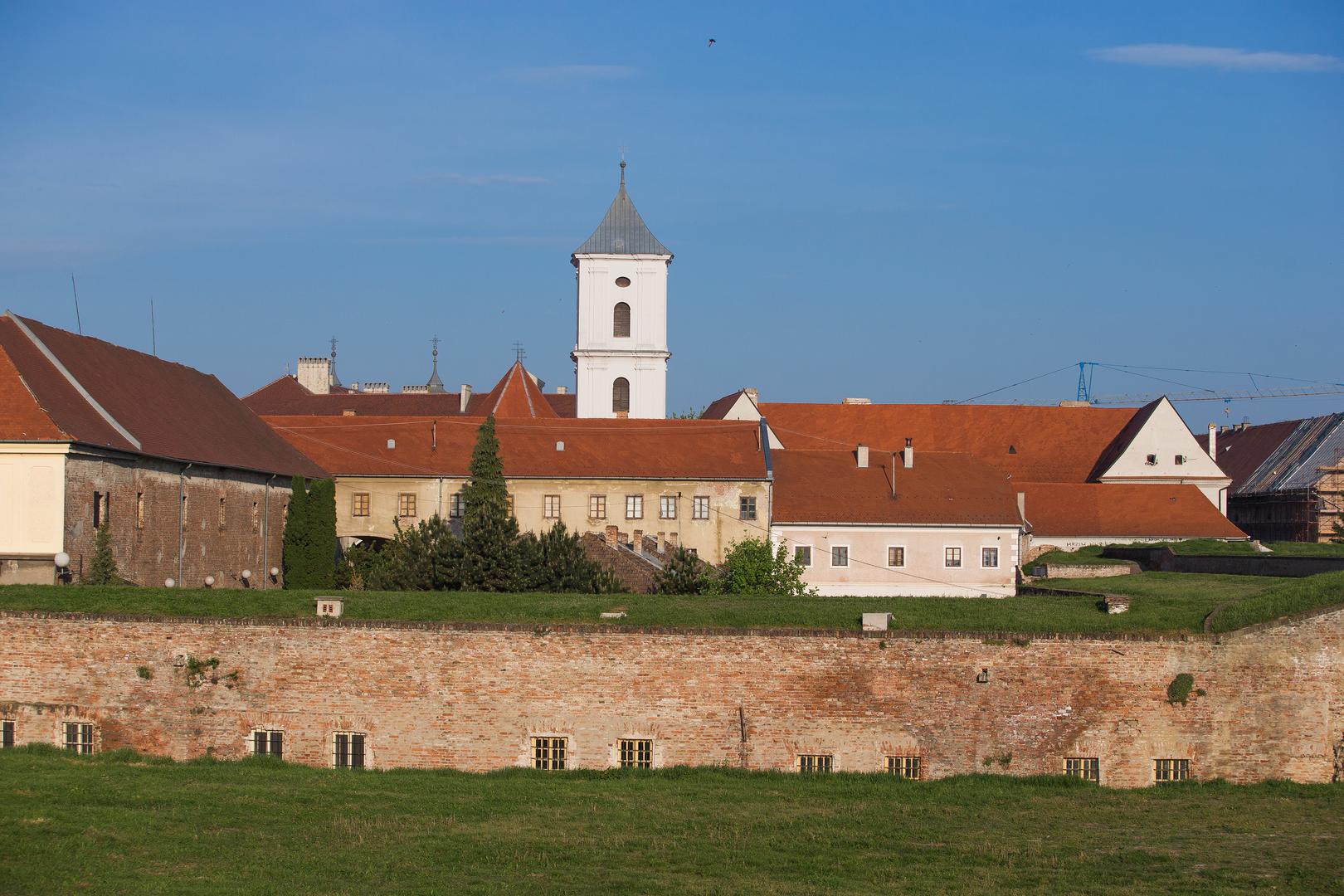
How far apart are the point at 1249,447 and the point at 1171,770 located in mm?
66995

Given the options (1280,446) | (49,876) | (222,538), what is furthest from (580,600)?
(1280,446)

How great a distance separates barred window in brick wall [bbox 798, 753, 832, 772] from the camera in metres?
23.7

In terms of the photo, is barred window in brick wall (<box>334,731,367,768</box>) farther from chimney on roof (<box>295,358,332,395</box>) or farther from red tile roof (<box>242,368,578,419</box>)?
chimney on roof (<box>295,358,332,395</box>)

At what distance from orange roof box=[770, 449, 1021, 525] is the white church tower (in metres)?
14.7

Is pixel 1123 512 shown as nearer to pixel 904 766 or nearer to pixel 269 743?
pixel 904 766

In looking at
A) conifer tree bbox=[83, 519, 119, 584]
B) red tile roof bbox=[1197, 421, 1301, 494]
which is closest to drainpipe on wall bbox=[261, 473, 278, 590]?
conifer tree bbox=[83, 519, 119, 584]

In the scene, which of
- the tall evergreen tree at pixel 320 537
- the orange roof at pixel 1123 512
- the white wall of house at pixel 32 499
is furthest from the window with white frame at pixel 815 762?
the orange roof at pixel 1123 512

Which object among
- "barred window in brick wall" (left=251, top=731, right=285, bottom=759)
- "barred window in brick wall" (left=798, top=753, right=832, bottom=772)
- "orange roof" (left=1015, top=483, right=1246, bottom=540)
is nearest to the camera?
"barred window in brick wall" (left=798, top=753, right=832, bottom=772)

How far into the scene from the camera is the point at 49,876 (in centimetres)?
1540

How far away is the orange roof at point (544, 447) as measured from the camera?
53.9 m

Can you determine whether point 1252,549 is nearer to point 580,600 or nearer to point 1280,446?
point 580,600

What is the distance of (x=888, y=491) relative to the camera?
2170 inches

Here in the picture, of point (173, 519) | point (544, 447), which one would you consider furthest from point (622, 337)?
point (173, 519)

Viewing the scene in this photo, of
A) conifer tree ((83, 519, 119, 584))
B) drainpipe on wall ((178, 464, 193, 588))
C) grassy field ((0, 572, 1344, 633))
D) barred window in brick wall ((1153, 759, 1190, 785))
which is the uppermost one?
drainpipe on wall ((178, 464, 193, 588))
